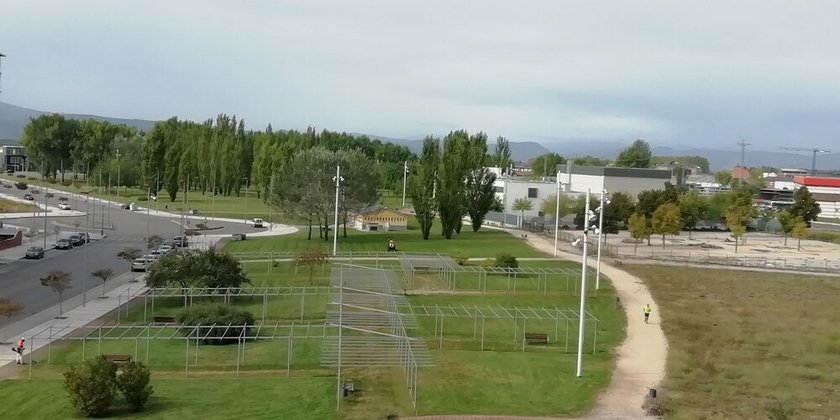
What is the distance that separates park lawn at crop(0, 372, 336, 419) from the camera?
844 inches

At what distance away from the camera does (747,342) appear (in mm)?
32781

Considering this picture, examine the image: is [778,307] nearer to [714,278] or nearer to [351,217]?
[714,278]

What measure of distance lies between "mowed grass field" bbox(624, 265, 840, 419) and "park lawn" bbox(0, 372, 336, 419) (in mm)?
11165

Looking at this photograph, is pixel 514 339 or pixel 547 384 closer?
pixel 547 384

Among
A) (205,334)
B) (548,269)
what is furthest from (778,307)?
(205,334)

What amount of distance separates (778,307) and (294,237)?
1655 inches

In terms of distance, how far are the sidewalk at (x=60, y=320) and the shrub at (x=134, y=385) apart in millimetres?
6773

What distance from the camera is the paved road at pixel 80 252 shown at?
40.1 m

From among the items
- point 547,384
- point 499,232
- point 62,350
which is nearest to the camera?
point 547,384

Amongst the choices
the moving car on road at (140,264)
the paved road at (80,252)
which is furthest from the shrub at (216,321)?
the moving car on road at (140,264)

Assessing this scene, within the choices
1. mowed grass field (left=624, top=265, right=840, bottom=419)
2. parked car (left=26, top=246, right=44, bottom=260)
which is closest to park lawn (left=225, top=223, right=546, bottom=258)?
parked car (left=26, top=246, right=44, bottom=260)

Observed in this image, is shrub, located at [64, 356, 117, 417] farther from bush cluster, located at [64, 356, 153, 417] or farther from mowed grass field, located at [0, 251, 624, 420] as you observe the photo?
mowed grass field, located at [0, 251, 624, 420]

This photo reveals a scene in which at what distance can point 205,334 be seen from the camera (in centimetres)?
3000

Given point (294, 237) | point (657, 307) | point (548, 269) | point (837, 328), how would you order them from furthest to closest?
point (294, 237)
point (548, 269)
point (657, 307)
point (837, 328)
